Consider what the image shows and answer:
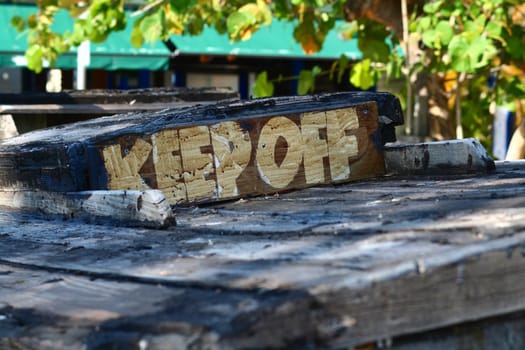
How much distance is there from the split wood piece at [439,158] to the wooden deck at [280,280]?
74 centimetres

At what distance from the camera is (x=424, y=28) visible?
7410mm

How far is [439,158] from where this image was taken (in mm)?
3191

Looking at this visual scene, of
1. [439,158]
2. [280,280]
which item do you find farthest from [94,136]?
[280,280]

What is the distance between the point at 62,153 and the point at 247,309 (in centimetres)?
138

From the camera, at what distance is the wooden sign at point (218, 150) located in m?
2.73

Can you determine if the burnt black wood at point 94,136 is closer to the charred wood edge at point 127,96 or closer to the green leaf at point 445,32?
the charred wood edge at point 127,96

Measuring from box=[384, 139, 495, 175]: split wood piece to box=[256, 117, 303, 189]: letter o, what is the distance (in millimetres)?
375

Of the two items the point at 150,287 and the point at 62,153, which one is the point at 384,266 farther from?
the point at 62,153

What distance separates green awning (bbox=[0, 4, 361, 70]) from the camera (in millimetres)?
12992

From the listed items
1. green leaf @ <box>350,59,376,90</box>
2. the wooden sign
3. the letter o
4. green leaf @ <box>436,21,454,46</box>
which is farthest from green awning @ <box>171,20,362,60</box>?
the letter o

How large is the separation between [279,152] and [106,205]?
0.59m

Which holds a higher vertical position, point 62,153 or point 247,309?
point 62,153

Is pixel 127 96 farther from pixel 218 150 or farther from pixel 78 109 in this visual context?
pixel 218 150

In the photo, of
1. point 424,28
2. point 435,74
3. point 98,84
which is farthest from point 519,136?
point 98,84
